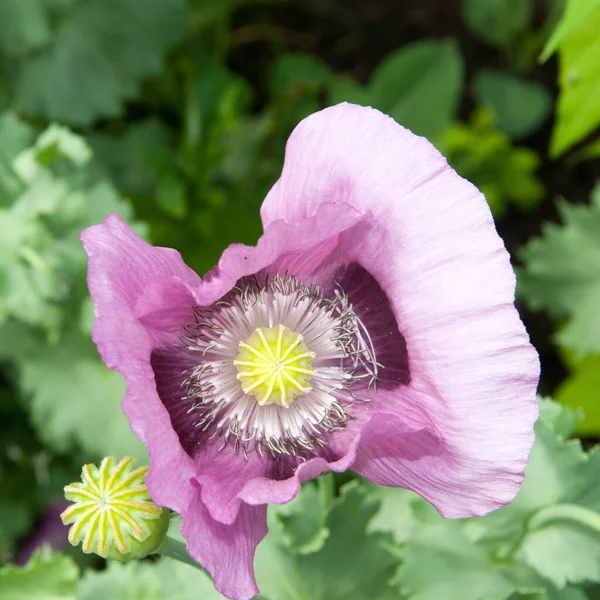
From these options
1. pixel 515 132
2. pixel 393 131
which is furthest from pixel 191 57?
pixel 393 131

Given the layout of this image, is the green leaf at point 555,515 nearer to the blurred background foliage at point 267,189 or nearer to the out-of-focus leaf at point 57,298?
the blurred background foliage at point 267,189

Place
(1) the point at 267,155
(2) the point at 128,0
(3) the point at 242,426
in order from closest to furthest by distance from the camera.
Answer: (3) the point at 242,426
(2) the point at 128,0
(1) the point at 267,155

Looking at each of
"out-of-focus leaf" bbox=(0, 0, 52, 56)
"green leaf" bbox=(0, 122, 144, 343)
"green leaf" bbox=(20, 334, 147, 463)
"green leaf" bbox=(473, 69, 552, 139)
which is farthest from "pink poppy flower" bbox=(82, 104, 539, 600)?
"green leaf" bbox=(473, 69, 552, 139)

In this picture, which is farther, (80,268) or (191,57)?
(191,57)

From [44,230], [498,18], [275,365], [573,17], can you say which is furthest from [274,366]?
[498,18]

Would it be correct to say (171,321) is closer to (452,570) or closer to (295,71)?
(452,570)

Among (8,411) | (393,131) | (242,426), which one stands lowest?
(8,411)

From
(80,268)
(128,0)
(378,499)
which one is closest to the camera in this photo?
(378,499)

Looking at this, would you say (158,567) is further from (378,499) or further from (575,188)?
(575,188)
